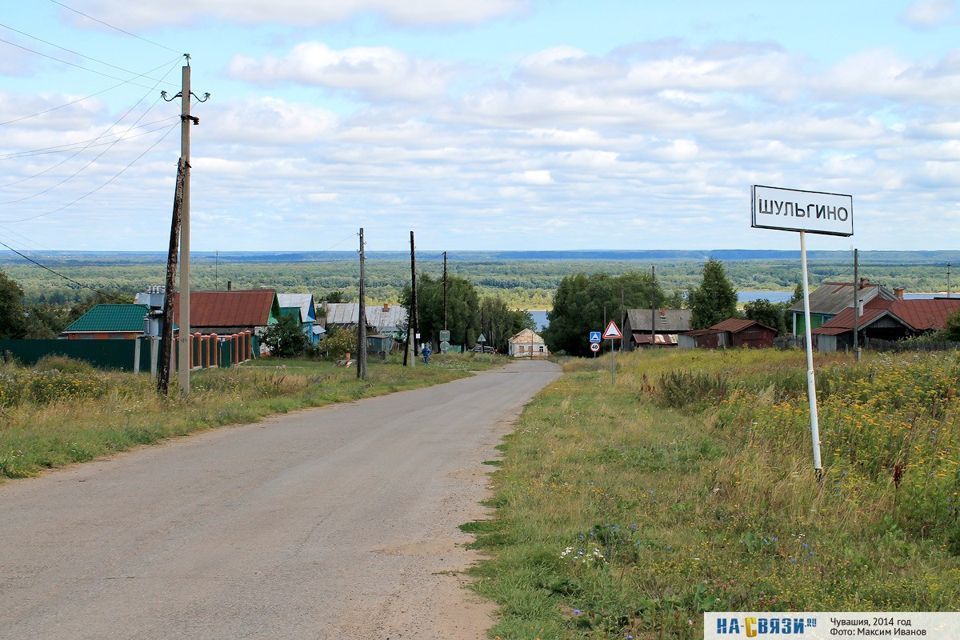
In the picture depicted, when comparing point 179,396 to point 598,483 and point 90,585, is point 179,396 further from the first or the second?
point 90,585

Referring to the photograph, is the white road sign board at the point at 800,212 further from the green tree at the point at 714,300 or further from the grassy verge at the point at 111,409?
the green tree at the point at 714,300

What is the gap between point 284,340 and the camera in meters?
65.6

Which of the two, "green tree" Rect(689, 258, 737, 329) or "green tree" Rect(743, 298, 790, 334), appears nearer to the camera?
"green tree" Rect(743, 298, 790, 334)

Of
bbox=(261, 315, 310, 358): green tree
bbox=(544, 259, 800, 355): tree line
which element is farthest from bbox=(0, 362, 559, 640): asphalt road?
bbox=(544, 259, 800, 355): tree line

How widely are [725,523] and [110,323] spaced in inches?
2120

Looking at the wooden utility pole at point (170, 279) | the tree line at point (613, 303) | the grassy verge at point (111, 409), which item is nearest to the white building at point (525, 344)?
the tree line at point (613, 303)

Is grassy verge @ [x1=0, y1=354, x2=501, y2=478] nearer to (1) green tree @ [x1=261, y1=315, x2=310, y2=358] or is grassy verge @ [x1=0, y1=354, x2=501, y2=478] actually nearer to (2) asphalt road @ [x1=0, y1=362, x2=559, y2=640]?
(2) asphalt road @ [x1=0, y1=362, x2=559, y2=640]

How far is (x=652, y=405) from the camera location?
23953mm

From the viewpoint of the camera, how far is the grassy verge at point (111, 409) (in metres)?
14.2

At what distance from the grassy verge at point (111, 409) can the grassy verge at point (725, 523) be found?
6.15 m

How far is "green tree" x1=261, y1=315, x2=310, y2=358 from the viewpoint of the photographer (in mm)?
65688

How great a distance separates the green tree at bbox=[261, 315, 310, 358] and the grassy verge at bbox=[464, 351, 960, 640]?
166 ft

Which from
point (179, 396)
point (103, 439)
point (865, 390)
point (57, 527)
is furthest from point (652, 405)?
point (57, 527)

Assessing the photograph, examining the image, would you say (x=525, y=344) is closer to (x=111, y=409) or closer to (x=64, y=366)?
(x=64, y=366)
